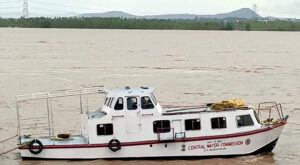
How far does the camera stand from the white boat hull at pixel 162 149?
72.4ft

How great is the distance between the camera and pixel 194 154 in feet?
73.3

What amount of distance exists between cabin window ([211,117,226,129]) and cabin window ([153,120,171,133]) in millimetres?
1808

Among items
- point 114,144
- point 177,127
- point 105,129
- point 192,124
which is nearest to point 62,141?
point 105,129

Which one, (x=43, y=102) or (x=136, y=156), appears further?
(x=43, y=102)

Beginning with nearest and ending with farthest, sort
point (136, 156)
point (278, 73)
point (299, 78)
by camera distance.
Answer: point (136, 156) < point (299, 78) < point (278, 73)

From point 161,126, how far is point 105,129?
2.26m

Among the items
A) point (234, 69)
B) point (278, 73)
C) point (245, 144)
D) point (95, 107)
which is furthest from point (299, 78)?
point (245, 144)

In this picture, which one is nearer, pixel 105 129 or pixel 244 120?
pixel 105 129

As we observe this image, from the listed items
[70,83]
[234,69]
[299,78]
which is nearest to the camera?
[70,83]

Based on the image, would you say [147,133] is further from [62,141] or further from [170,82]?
[170,82]

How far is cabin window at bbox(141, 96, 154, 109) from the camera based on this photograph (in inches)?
870

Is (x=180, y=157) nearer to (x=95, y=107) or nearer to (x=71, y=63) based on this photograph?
(x=95, y=107)

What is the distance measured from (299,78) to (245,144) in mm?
→ 29996

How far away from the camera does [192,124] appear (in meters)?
22.2
